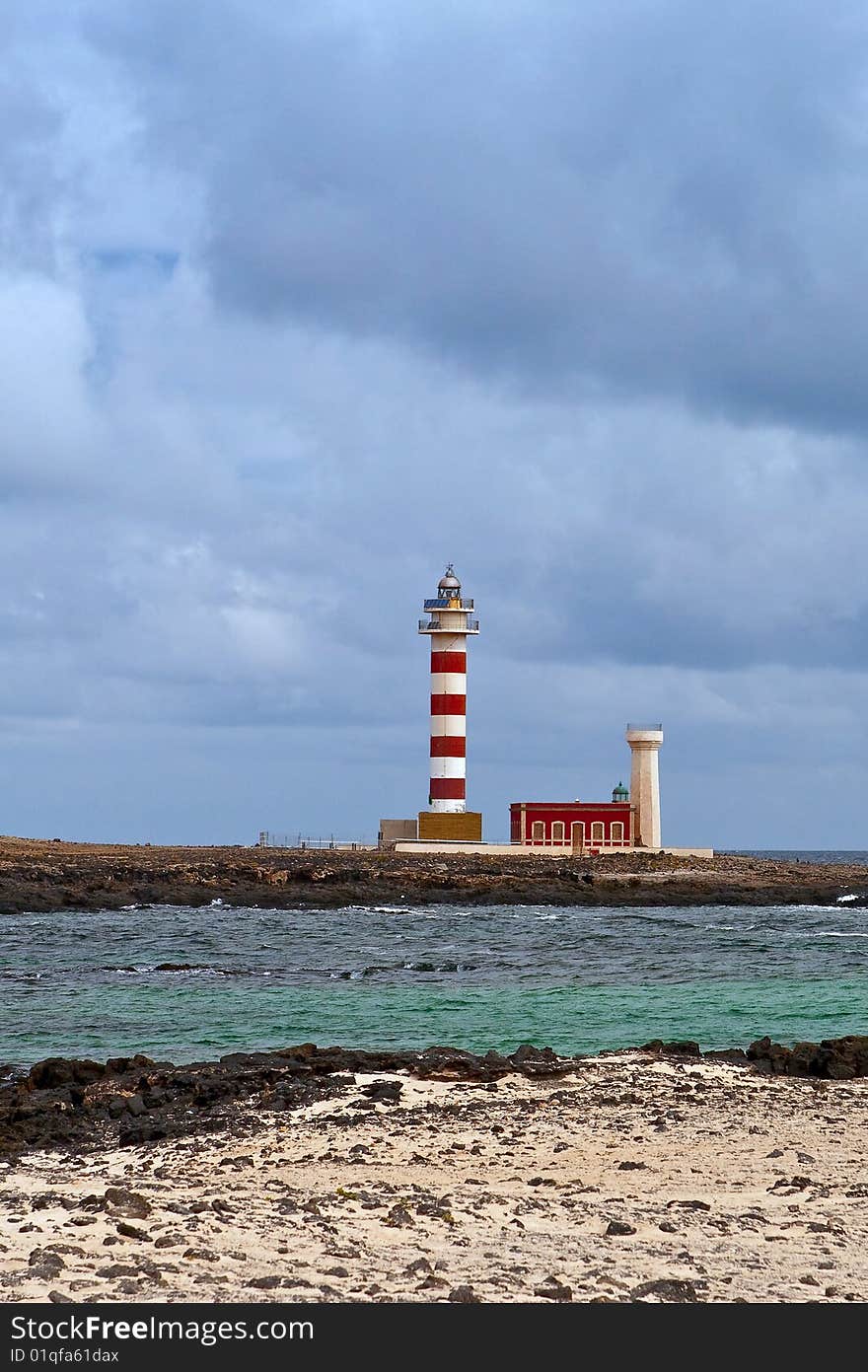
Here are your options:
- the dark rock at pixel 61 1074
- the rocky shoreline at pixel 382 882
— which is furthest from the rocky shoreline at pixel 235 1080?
the rocky shoreline at pixel 382 882

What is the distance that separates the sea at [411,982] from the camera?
63.4 ft

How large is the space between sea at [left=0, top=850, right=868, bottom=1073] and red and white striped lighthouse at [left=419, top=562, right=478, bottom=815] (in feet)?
76.1

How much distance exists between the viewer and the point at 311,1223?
9.30 meters

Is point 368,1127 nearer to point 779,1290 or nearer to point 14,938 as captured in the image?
point 779,1290

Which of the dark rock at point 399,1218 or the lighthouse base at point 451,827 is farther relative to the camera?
the lighthouse base at point 451,827

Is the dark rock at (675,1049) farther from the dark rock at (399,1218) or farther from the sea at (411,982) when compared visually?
the dark rock at (399,1218)

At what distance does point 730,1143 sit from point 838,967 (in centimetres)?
1756

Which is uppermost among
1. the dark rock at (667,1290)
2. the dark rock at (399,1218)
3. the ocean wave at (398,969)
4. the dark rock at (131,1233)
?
the ocean wave at (398,969)

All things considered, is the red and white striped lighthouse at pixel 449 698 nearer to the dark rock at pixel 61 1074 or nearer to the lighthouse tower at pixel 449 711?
the lighthouse tower at pixel 449 711

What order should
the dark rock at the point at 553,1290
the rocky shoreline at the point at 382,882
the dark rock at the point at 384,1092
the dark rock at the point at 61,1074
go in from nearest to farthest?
the dark rock at the point at 553,1290, the dark rock at the point at 384,1092, the dark rock at the point at 61,1074, the rocky shoreline at the point at 382,882

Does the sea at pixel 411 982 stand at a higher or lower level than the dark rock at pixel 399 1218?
higher

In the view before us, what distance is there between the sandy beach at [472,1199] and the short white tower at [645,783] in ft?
184

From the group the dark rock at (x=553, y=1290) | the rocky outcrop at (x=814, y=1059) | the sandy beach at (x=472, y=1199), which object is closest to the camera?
the dark rock at (x=553, y=1290)

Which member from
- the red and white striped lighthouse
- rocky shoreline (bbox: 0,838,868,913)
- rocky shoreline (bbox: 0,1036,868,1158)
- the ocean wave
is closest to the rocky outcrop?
rocky shoreline (bbox: 0,1036,868,1158)
